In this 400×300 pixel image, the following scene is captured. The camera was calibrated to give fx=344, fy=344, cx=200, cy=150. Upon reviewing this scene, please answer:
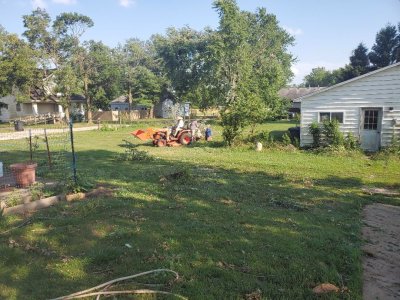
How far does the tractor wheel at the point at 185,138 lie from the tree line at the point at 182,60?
1135 cm

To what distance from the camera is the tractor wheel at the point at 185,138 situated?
18.5 m

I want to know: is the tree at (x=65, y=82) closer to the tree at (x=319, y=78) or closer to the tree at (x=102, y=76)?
the tree at (x=102, y=76)

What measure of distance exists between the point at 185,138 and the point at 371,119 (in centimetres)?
Result: 913

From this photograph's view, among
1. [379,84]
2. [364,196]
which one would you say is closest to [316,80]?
[379,84]

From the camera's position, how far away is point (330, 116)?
16.5m

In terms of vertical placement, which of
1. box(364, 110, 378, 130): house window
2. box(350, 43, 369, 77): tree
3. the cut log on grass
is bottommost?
the cut log on grass

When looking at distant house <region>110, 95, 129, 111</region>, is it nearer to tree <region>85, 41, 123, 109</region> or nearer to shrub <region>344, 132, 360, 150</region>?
tree <region>85, 41, 123, 109</region>

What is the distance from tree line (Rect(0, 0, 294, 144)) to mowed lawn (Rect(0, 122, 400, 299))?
2067 centimetres

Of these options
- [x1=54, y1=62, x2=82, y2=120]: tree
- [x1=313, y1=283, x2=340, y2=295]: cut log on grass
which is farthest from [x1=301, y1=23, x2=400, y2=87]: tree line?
[x1=313, y1=283, x2=340, y2=295]: cut log on grass

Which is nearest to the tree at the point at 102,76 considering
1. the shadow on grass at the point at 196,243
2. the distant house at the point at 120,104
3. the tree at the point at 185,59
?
the tree at the point at 185,59

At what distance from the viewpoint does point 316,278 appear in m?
3.96

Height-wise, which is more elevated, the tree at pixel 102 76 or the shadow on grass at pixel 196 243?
the tree at pixel 102 76

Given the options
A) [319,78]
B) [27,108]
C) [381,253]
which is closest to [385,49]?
[27,108]

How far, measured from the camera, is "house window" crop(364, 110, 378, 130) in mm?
15555
